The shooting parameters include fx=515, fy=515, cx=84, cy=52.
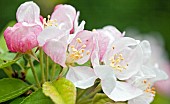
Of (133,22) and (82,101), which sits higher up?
(82,101)

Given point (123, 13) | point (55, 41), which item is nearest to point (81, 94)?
point (55, 41)

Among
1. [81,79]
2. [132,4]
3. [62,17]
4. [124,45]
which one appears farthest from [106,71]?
[132,4]

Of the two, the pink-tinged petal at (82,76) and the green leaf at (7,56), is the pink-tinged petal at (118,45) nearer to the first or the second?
the pink-tinged petal at (82,76)

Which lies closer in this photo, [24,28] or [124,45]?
[24,28]

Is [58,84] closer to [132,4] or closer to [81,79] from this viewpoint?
[81,79]

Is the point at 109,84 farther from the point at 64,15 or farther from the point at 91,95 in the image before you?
the point at 64,15

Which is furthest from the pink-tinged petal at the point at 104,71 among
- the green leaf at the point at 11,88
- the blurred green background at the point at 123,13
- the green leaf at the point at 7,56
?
the blurred green background at the point at 123,13

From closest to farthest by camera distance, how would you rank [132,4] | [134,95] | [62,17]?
1. [134,95]
2. [62,17]
3. [132,4]
